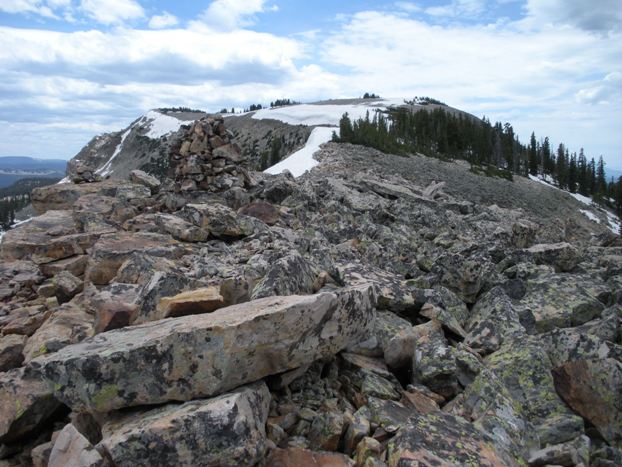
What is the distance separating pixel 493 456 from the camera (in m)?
4.41

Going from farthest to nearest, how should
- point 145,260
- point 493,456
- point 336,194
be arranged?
1. point 336,194
2. point 145,260
3. point 493,456

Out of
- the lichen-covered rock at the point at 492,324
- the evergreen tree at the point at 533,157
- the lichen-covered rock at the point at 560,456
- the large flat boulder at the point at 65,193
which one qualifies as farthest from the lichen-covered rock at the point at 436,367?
the evergreen tree at the point at 533,157

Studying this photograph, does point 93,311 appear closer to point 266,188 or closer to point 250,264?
point 250,264

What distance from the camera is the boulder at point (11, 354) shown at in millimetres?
6344

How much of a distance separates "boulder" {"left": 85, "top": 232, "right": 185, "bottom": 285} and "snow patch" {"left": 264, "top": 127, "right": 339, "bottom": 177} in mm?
28716

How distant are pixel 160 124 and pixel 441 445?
191 meters

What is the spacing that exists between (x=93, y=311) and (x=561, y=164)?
12271 cm

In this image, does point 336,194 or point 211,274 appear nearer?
point 211,274

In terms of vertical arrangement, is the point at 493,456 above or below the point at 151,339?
below

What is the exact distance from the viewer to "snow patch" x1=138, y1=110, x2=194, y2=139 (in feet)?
550

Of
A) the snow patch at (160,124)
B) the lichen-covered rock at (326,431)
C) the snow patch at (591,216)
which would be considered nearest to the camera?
the lichen-covered rock at (326,431)

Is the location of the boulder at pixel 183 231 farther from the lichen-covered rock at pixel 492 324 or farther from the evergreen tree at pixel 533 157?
the evergreen tree at pixel 533 157

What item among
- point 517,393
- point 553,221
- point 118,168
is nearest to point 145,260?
point 517,393

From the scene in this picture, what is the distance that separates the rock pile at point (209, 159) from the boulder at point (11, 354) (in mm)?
11199
